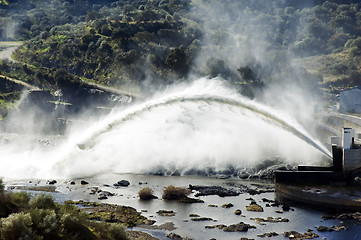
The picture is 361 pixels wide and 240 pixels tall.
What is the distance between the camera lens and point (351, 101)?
133 m

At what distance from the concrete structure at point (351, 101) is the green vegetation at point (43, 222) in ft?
306

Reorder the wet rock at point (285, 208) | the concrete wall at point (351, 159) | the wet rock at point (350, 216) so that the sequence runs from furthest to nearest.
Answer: the concrete wall at point (351, 159) → the wet rock at point (285, 208) → the wet rock at point (350, 216)

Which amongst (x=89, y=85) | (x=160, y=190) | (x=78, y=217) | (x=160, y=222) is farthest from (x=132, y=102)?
(x=78, y=217)

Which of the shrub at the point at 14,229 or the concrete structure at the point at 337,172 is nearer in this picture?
the shrub at the point at 14,229

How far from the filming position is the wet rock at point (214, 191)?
2785 inches

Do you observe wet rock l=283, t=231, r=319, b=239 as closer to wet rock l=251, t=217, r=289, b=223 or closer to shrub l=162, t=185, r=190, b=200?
wet rock l=251, t=217, r=289, b=223

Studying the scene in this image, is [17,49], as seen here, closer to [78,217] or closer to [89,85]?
[89,85]

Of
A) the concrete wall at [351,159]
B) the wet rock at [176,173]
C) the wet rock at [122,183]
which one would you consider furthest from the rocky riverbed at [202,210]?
the concrete wall at [351,159]

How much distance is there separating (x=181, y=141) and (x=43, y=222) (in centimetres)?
5152

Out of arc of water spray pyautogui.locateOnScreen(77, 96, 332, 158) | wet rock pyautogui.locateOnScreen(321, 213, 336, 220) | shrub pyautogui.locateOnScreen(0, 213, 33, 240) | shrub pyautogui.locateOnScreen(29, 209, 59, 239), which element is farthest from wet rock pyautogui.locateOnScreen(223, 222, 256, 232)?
arc of water spray pyautogui.locateOnScreen(77, 96, 332, 158)

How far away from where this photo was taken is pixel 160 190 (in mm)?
74250

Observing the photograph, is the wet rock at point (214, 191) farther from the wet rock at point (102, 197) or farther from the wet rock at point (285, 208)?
the wet rock at point (102, 197)

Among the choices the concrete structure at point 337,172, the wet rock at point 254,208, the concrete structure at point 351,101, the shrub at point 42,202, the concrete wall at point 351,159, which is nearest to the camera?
the shrub at point 42,202

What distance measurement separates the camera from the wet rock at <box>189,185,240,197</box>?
232 feet
